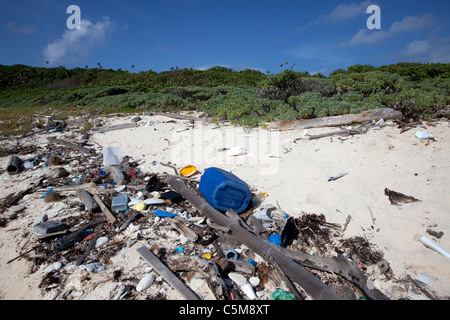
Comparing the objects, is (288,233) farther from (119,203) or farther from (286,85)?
(286,85)

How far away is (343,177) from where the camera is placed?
412cm

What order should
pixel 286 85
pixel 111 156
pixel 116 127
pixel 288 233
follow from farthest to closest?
pixel 286 85 → pixel 116 127 → pixel 111 156 → pixel 288 233

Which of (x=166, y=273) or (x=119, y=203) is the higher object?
(x=119, y=203)

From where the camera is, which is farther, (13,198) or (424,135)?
(424,135)

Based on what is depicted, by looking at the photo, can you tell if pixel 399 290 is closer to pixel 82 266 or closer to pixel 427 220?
pixel 427 220

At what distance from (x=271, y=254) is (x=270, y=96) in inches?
283

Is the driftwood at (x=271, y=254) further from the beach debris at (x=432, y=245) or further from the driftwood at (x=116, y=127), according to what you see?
the driftwood at (x=116, y=127)

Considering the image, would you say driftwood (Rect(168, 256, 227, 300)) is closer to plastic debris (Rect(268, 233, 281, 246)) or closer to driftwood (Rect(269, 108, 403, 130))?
plastic debris (Rect(268, 233, 281, 246))

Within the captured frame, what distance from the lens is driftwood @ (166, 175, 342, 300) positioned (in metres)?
2.12

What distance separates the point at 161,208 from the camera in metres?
3.67

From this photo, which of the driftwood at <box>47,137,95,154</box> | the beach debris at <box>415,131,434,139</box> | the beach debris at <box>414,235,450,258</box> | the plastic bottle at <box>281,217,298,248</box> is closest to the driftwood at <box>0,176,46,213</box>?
the driftwood at <box>47,137,95,154</box>

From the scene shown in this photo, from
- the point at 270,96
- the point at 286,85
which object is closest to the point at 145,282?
the point at 270,96
